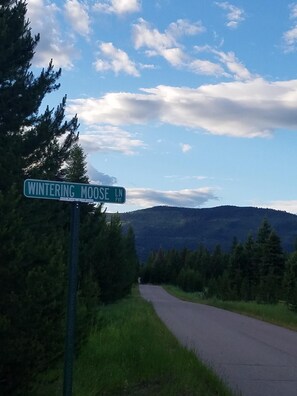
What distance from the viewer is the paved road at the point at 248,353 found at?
41.7 ft

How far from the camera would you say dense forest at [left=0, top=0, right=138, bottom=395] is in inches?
305

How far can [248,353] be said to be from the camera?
1794 cm

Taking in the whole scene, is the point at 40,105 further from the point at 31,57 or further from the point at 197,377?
the point at 197,377

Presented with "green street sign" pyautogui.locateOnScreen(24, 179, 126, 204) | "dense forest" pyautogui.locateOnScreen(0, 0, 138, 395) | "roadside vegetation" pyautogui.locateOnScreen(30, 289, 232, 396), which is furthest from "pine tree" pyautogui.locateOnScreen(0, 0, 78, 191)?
"green street sign" pyautogui.locateOnScreen(24, 179, 126, 204)

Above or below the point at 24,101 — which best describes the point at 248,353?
below

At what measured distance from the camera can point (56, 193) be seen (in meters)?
6.85

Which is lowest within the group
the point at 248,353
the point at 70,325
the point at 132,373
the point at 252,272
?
the point at 248,353

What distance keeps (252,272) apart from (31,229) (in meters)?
55.6

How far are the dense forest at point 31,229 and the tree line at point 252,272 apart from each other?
1466 centimetres

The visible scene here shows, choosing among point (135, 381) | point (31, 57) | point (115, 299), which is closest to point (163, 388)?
point (135, 381)

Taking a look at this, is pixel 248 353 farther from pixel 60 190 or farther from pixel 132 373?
pixel 60 190

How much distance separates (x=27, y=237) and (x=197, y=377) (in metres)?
4.14

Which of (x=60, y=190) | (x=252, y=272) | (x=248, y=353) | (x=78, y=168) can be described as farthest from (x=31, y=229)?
(x=252, y=272)

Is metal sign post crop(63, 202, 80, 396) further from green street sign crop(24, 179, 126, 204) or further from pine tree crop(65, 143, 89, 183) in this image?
pine tree crop(65, 143, 89, 183)
